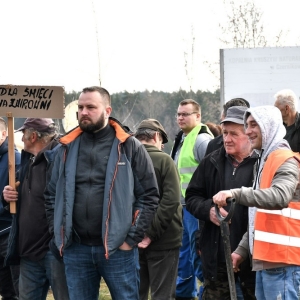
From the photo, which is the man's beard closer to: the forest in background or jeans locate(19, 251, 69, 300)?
jeans locate(19, 251, 69, 300)

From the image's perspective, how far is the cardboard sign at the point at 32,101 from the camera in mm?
6668

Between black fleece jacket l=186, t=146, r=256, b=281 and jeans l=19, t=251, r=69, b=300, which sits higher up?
black fleece jacket l=186, t=146, r=256, b=281

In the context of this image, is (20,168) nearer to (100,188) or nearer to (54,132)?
(54,132)

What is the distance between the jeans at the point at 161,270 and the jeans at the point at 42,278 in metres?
0.91

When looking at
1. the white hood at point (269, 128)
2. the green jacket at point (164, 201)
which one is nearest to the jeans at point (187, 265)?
the green jacket at point (164, 201)

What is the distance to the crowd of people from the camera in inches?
191

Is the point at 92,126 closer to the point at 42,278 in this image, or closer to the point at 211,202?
the point at 211,202

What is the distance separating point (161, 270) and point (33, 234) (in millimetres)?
1306

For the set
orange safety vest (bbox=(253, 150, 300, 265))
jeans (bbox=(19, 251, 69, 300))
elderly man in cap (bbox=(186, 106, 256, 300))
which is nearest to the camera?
orange safety vest (bbox=(253, 150, 300, 265))

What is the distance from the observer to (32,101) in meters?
6.71

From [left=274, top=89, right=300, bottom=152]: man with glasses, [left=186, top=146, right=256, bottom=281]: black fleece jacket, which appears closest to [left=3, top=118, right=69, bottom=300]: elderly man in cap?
[left=186, top=146, right=256, bottom=281]: black fleece jacket

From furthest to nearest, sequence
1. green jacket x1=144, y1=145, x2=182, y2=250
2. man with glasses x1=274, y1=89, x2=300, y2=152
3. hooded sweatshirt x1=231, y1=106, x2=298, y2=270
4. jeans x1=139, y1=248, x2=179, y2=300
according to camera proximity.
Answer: man with glasses x1=274, y1=89, x2=300, y2=152, jeans x1=139, y1=248, x2=179, y2=300, green jacket x1=144, y1=145, x2=182, y2=250, hooded sweatshirt x1=231, y1=106, x2=298, y2=270

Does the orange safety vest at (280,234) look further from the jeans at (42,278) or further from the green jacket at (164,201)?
the jeans at (42,278)

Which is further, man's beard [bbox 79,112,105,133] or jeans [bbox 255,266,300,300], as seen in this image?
man's beard [bbox 79,112,105,133]
